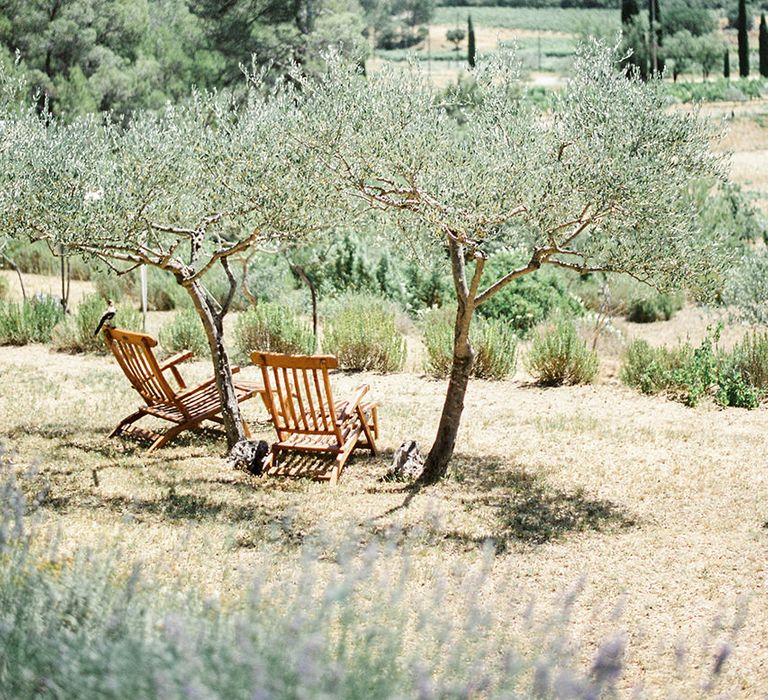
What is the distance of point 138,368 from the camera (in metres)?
8.49

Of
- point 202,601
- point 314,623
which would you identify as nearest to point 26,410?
point 202,601

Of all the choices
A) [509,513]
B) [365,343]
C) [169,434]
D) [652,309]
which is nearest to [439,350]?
[365,343]

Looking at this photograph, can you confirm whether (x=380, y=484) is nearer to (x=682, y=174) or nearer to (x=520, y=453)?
(x=520, y=453)

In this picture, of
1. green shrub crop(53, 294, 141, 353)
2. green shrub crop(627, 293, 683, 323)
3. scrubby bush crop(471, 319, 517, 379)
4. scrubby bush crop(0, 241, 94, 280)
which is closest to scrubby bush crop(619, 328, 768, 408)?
scrubby bush crop(471, 319, 517, 379)

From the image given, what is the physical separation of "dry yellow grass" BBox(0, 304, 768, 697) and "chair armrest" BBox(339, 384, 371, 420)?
444mm

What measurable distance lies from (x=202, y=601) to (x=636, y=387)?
7.79 metres

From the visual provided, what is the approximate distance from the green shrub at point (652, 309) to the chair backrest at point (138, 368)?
35.0 feet

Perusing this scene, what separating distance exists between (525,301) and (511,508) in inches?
317

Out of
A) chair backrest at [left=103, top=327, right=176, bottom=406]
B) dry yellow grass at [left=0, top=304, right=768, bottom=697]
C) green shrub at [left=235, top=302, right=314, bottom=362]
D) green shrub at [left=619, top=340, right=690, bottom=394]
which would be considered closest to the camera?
dry yellow grass at [left=0, top=304, right=768, bottom=697]

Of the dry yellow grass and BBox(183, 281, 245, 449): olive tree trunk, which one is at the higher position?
BBox(183, 281, 245, 449): olive tree trunk

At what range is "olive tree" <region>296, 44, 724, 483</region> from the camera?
6426 mm

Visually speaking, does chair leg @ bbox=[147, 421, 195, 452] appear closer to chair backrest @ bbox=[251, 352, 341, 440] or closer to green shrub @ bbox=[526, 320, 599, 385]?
chair backrest @ bbox=[251, 352, 341, 440]

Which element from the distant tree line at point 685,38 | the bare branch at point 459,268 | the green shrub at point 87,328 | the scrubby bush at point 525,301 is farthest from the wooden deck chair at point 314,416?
the distant tree line at point 685,38

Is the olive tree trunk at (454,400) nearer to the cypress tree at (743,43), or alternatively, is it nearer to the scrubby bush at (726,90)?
the scrubby bush at (726,90)
